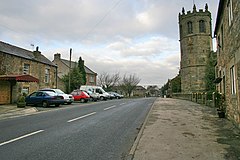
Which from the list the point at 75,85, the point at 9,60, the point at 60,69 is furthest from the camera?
the point at 60,69

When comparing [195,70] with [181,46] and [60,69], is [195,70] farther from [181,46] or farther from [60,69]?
[60,69]

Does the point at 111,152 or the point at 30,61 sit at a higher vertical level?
the point at 30,61

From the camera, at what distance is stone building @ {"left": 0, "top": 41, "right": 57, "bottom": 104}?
25938 millimetres

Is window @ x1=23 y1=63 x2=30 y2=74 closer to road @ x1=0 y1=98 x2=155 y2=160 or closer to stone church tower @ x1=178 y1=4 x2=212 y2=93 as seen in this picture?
road @ x1=0 y1=98 x2=155 y2=160

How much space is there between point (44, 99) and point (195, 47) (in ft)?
126

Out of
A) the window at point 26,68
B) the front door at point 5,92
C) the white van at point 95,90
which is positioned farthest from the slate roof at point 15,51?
the white van at point 95,90

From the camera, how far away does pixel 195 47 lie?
2080 inches

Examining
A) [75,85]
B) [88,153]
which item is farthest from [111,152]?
[75,85]

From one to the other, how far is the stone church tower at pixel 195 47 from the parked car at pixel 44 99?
3491 centimetres

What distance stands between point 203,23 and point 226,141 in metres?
49.4

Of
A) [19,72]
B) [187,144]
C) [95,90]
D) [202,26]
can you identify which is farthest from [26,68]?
[202,26]

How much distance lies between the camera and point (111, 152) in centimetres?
641

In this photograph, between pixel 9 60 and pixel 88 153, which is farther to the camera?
pixel 9 60

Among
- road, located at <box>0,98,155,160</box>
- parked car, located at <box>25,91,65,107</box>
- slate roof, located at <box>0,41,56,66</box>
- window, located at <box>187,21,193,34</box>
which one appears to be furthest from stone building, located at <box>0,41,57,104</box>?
window, located at <box>187,21,193,34</box>
